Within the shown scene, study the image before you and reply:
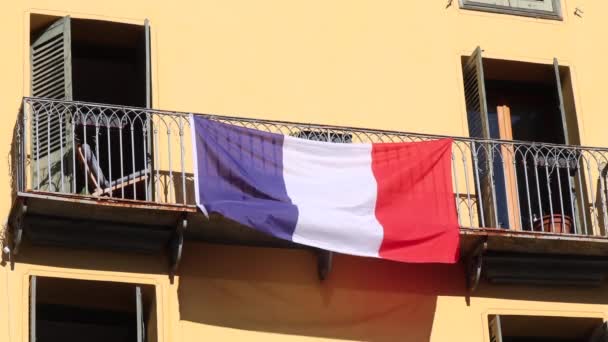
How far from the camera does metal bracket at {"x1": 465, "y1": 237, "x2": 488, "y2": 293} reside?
21609 mm

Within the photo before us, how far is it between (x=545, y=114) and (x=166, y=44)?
4580 mm

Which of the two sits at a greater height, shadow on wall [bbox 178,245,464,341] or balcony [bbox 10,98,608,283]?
balcony [bbox 10,98,608,283]

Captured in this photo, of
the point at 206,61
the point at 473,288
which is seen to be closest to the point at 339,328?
the point at 473,288

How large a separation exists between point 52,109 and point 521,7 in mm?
5764

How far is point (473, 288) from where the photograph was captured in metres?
21.8

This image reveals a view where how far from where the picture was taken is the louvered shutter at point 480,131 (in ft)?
73.3

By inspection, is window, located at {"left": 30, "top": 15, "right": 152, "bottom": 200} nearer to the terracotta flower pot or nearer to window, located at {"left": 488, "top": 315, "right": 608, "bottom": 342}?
window, located at {"left": 488, "top": 315, "right": 608, "bottom": 342}

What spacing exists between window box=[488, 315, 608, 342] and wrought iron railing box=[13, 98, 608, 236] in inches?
38.6

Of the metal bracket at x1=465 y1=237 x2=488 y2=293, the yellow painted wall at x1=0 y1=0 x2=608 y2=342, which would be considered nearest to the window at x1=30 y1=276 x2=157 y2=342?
the yellow painted wall at x1=0 y1=0 x2=608 y2=342

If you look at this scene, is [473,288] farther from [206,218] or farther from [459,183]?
[206,218]

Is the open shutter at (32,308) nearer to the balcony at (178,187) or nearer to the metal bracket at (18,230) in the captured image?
the metal bracket at (18,230)

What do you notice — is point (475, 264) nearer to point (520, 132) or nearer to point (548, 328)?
point (548, 328)

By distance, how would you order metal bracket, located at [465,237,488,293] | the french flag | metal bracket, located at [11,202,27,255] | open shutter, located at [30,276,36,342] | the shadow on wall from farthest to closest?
metal bracket, located at [465,237,488,293]
the shadow on wall
the french flag
metal bracket, located at [11,202,27,255]
open shutter, located at [30,276,36,342]

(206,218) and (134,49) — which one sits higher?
(134,49)
